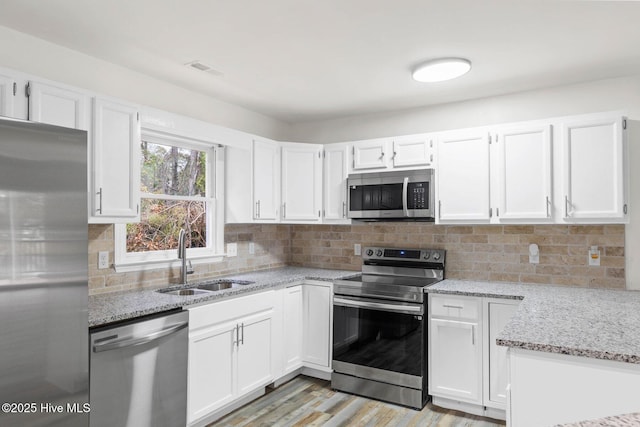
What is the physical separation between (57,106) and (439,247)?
2.99m

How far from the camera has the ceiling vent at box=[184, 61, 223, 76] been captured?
277 centimetres

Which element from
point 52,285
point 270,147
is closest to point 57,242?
point 52,285

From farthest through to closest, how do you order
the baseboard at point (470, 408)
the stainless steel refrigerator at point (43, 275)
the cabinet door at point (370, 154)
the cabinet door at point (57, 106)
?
the cabinet door at point (370, 154) < the baseboard at point (470, 408) < the cabinet door at point (57, 106) < the stainless steel refrigerator at point (43, 275)

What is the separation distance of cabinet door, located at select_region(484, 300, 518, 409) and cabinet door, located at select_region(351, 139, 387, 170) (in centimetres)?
146

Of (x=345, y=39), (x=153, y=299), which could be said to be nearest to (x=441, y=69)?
(x=345, y=39)


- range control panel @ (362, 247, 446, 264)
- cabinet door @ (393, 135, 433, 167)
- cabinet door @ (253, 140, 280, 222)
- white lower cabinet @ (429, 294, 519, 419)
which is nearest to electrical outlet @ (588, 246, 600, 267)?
white lower cabinet @ (429, 294, 519, 419)

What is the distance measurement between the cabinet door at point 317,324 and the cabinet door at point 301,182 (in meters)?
0.70

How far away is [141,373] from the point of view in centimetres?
224

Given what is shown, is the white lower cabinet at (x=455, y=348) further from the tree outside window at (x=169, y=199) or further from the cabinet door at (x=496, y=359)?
the tree outside window at (x=169, y=199)

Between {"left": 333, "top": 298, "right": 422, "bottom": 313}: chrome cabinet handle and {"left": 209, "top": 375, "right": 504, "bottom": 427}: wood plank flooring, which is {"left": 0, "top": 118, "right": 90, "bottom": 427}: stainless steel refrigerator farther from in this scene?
{"left": 333, "top": 298, "right": 422, "bottom": 313}: chrome cabinet handle

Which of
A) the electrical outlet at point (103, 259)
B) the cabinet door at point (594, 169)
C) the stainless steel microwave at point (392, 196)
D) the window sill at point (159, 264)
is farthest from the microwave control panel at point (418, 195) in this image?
the electrical outlet at point (103, 259)

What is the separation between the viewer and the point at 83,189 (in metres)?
1.80

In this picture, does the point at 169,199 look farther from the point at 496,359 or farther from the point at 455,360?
the point at 496,359

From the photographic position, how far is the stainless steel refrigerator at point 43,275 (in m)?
1.58
